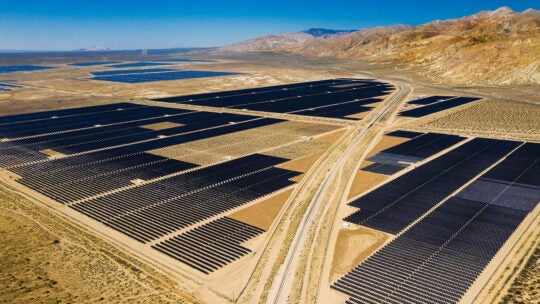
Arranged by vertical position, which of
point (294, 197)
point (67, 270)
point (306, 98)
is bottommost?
point (67, 270)

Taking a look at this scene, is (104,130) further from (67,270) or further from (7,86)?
(7,86)

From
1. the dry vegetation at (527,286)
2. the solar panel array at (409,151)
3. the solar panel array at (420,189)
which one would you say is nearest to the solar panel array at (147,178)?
the solar panel array at (420,189)

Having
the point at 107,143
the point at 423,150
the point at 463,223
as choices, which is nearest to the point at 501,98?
the point at 423,150

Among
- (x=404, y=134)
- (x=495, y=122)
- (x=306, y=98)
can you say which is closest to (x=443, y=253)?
(x=404, y=134)

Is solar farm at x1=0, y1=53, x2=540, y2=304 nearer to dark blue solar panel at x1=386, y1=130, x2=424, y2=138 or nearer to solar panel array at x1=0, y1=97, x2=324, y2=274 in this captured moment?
solar panel array at x1=0, y1=97, x2=324, y2=274

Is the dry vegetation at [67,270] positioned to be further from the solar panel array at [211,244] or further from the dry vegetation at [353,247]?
the dry vegetation at [353,247]

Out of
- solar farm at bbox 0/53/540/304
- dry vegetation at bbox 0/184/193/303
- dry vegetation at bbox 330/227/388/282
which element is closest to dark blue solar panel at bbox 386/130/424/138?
solar farm at bbox 0/53/540/304

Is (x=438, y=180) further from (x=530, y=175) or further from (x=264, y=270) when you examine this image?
(x=264, y=270)
